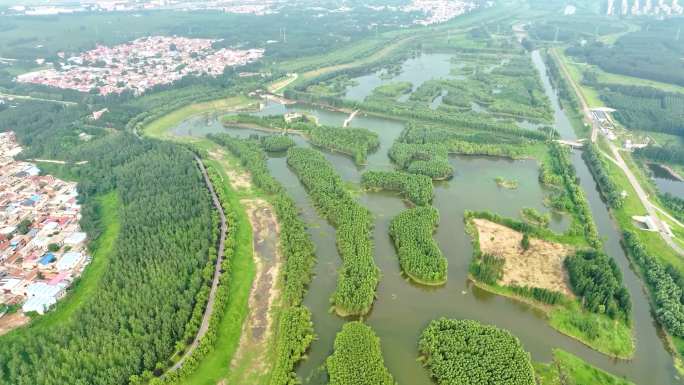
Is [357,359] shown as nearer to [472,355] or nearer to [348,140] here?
[472,355]

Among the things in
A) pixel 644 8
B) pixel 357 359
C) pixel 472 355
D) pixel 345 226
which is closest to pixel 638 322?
pixel 472 355

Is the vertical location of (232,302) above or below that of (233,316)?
above

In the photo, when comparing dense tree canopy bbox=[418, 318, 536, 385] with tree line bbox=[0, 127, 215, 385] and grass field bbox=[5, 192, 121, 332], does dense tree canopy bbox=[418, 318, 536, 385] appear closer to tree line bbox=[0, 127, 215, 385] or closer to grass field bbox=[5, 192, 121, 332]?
tree line bbox=[0, 127, 215, 385]

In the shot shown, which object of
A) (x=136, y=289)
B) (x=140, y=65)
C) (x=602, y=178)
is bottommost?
(x=136, y=289)

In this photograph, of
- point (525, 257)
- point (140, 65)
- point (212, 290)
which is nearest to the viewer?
point (212, 290)

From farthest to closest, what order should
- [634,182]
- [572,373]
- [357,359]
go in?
[634,182] < [572,373] < [357,359]

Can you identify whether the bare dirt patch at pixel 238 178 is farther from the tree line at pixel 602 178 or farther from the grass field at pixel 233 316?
the tree line at pixel 602 178

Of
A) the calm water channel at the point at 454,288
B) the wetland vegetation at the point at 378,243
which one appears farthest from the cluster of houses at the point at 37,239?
the calm water channel at the point at 454,288

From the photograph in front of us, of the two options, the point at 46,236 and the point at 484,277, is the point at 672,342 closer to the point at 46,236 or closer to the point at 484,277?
the point at 484,277
